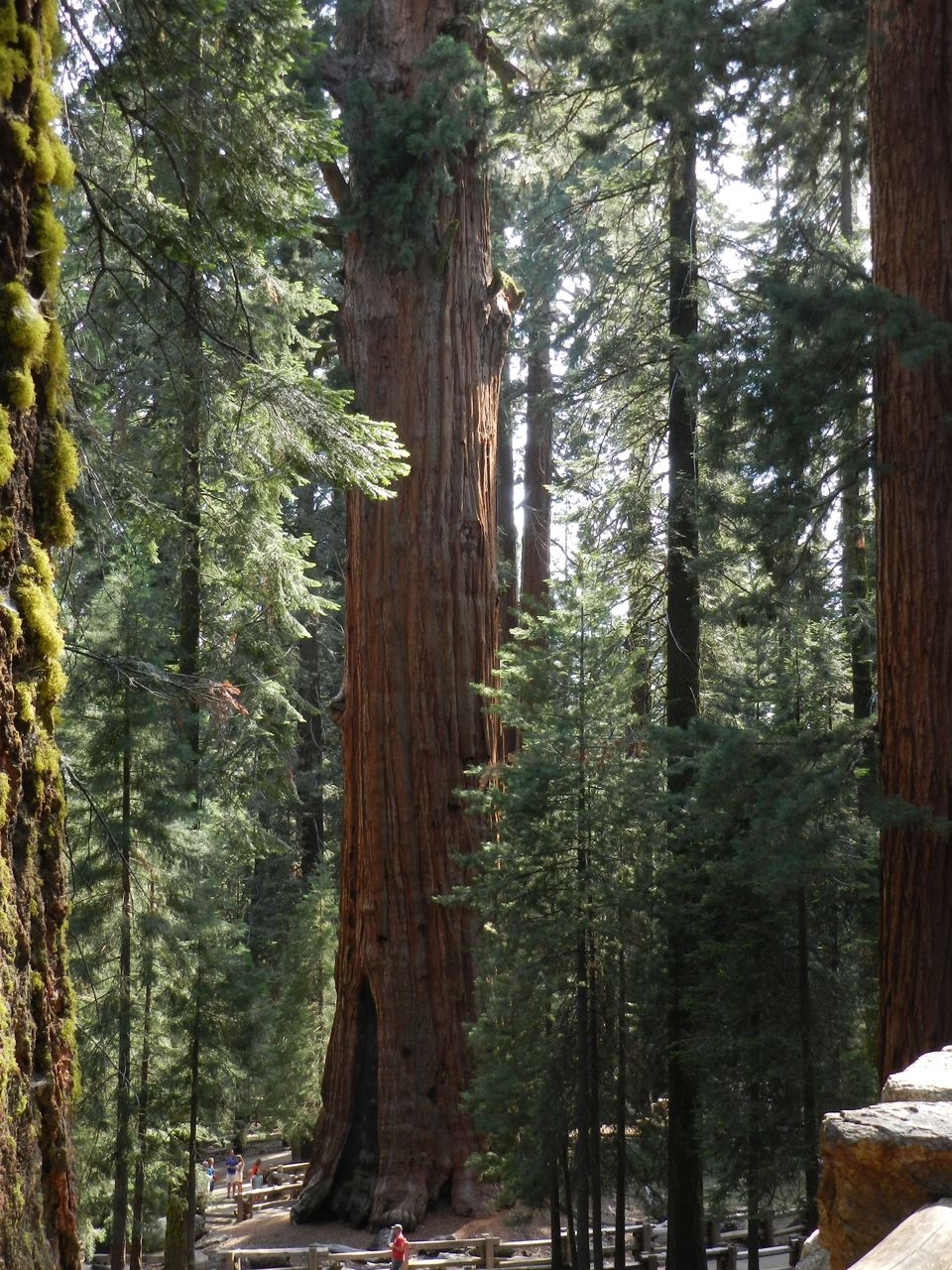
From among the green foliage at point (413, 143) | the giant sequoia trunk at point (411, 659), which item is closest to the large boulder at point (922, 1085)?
the giant sequoia trunk at point (411, 659)

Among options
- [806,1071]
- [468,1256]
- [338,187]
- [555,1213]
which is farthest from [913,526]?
[338,187]

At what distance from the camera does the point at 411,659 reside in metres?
13.6

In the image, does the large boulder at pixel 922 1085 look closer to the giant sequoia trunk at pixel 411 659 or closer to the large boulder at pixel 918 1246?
the large boulder at pixel 918 1246

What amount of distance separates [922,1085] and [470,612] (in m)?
10.8

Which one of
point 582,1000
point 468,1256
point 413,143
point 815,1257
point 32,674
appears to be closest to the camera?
point 815,1257

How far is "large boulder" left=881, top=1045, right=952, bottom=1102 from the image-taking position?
3080mm

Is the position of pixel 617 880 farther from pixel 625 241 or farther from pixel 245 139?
pixel 625 241

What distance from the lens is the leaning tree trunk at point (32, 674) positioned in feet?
12.0

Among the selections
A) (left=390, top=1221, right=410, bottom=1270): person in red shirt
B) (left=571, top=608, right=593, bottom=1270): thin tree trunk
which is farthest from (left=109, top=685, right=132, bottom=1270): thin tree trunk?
(left=571, top=608, right=593, bottom=1270): thin tree trunk

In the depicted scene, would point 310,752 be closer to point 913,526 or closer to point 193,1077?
point 193,1077

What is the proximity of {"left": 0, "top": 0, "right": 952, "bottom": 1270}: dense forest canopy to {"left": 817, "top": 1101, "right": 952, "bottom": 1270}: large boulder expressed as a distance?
2167mm

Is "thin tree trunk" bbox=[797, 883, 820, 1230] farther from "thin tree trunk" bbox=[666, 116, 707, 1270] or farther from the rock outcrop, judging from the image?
the rock outcrop

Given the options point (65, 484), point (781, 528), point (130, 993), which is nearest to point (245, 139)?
point (65, 484)

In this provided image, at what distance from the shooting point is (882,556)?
27.5 feet
